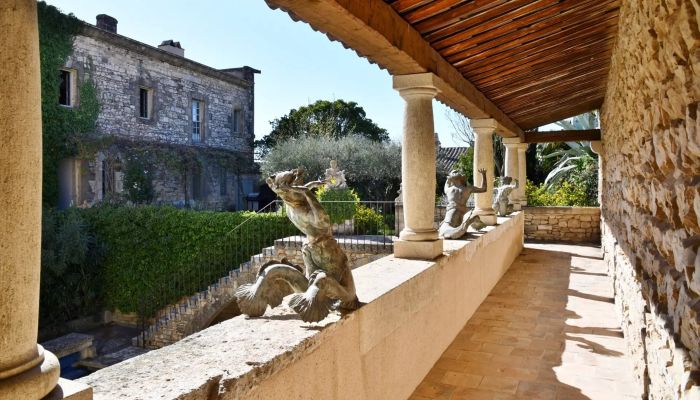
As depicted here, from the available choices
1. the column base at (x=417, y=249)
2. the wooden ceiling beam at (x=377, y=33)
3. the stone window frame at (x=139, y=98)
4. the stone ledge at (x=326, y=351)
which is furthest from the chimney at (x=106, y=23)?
the stone ledge at (x=326, y=351)

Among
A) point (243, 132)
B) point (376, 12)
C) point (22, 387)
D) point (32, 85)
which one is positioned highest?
point (243, 132)

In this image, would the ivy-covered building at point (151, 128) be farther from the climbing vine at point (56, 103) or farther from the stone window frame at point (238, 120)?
the climbing vine at point (56, 103)

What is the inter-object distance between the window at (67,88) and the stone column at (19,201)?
15.1m

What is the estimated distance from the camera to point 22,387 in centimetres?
107

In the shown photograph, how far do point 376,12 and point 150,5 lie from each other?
9123 mm

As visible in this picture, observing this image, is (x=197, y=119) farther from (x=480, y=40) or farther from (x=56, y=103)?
(x=480, y=40)

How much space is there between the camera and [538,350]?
417cm

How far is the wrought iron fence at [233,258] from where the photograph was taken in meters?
10.7

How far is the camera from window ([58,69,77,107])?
1404 cm

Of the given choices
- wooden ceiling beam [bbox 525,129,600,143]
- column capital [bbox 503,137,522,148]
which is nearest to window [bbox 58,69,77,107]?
column capital [bbox 503,137,522,148]

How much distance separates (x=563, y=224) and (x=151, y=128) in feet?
41.9

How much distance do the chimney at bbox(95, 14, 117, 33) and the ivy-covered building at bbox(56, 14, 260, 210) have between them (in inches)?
1.1

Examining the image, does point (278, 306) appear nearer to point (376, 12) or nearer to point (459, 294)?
point (376, 12)

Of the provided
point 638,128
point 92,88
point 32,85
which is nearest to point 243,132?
point 92,88
